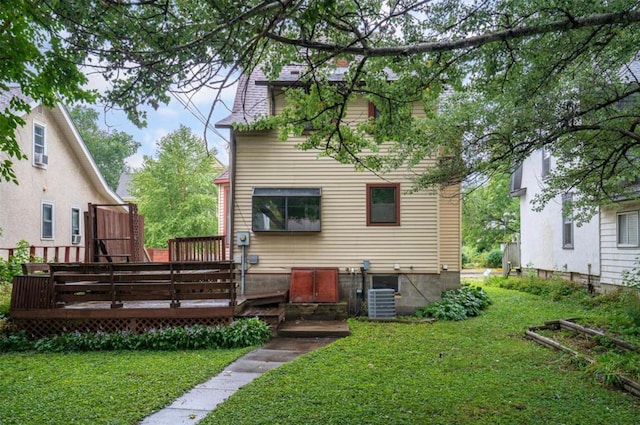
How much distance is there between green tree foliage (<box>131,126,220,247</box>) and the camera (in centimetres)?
2198

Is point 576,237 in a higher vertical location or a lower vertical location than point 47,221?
lower

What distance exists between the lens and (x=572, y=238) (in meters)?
14.4

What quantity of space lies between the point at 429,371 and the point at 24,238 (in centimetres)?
1382

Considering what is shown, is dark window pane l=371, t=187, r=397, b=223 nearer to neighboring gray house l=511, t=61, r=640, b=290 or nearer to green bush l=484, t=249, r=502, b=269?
neighboring gray house l=511, t=61, r=640, b=290

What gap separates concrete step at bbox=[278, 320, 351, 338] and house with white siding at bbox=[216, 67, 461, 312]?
63.6 inches

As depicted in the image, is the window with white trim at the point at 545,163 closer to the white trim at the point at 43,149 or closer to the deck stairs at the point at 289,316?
the deck stairs at the point at 289,316

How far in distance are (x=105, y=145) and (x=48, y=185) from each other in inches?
1002

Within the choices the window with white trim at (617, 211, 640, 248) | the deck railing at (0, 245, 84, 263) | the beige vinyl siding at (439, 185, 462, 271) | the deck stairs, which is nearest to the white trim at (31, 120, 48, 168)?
the deck railing at (0, 245, 84, 263)

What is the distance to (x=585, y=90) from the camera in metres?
6.40

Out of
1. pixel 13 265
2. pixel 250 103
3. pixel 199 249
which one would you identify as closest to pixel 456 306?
pixel 199 249

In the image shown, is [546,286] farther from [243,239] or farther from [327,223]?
[243,239]

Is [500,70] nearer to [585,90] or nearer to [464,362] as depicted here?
[585,90]

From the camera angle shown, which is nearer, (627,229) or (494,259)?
(627,229)

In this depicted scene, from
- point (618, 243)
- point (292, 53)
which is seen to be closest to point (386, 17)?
point (292, 53)
